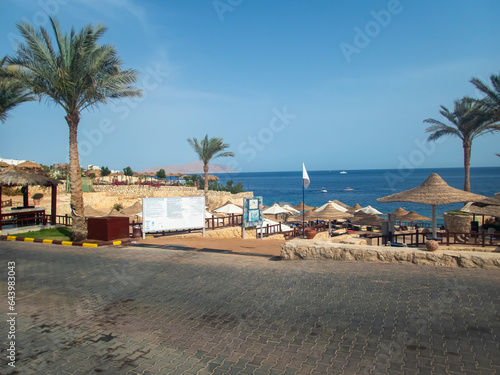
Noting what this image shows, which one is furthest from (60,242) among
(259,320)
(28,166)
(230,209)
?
(28,166)

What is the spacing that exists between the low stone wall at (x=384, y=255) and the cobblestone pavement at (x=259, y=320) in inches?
12.9

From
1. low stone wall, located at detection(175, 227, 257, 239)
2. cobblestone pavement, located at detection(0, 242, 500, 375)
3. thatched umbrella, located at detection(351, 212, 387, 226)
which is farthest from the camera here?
thatched umbrella, located at detection(351, 212, 387, 226)

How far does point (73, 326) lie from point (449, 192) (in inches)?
458

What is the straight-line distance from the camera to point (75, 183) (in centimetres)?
1576

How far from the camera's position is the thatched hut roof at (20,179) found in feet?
54.2

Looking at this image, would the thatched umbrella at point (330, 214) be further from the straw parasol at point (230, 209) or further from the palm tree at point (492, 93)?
the palm tree at point (492, 93)

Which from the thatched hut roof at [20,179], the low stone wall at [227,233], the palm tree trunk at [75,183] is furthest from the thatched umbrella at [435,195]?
the thatched hut roof at [20,179]

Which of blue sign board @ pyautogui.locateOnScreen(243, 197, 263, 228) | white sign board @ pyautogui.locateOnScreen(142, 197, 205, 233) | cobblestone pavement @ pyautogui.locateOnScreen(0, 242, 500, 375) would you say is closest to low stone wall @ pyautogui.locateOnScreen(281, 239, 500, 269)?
cobblestone pavement @ pyautogui.locateOnScreen(0, 242, 500, 375)

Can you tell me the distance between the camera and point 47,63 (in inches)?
601

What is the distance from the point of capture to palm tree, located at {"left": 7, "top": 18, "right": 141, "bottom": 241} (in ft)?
48.9

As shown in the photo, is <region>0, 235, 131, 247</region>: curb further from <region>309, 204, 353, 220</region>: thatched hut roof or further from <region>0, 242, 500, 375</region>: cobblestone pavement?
<region>309, 204, 353, 220</region>: thatched hut roof

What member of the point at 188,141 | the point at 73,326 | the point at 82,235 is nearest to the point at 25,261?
→ the point at 82,235

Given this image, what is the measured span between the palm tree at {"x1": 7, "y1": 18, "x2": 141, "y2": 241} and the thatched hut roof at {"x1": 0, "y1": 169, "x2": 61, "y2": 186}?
3141mm

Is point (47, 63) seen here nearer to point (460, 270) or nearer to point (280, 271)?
point (280, 271)
